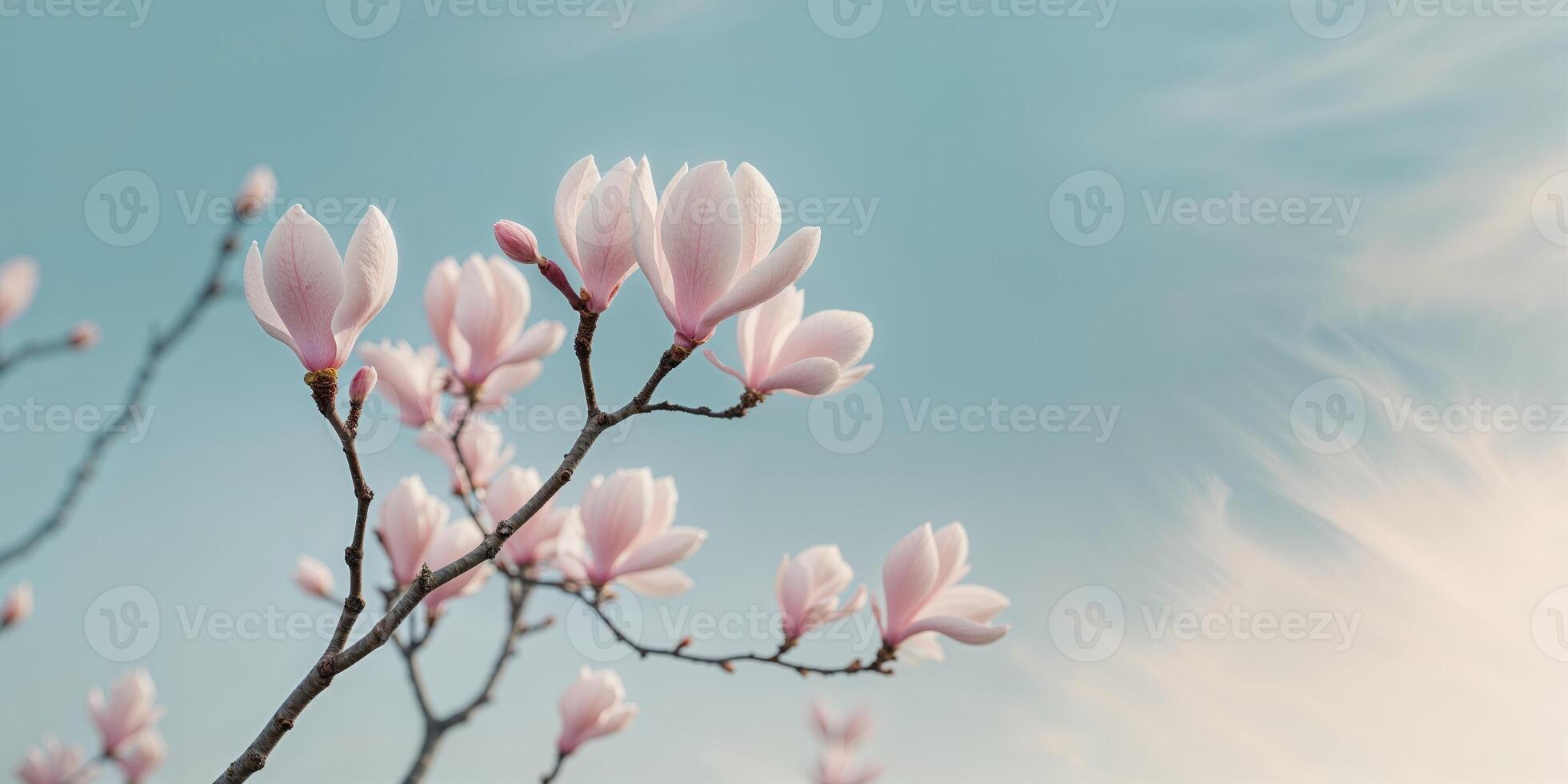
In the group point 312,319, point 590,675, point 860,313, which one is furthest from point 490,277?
point 312,319

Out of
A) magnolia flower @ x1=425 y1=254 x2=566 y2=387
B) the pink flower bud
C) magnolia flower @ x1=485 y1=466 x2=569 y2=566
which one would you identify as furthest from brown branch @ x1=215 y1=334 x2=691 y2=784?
magnolia flower @ x1=425 y1=254 x2=566 y2=387

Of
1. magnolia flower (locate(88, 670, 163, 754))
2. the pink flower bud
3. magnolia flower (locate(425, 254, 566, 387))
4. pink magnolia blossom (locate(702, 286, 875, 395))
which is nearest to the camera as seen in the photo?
the pink flower bud

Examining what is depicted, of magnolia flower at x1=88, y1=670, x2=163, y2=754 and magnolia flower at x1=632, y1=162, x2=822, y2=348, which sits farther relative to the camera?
magnolia flower at x1=88, y1=670, x2=163, y2=754

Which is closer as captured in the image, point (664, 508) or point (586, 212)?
point (586, 212)

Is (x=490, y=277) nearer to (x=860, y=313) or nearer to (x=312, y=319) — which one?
(x=860, y=313)

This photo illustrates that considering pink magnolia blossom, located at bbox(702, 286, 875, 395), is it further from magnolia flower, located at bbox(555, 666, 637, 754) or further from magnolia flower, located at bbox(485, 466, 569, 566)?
magnolia flower, located at bbox(555, 666, 637, 754)

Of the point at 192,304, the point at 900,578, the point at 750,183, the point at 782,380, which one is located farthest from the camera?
the point at 192,304

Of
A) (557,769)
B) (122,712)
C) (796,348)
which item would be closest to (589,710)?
(557,769)
